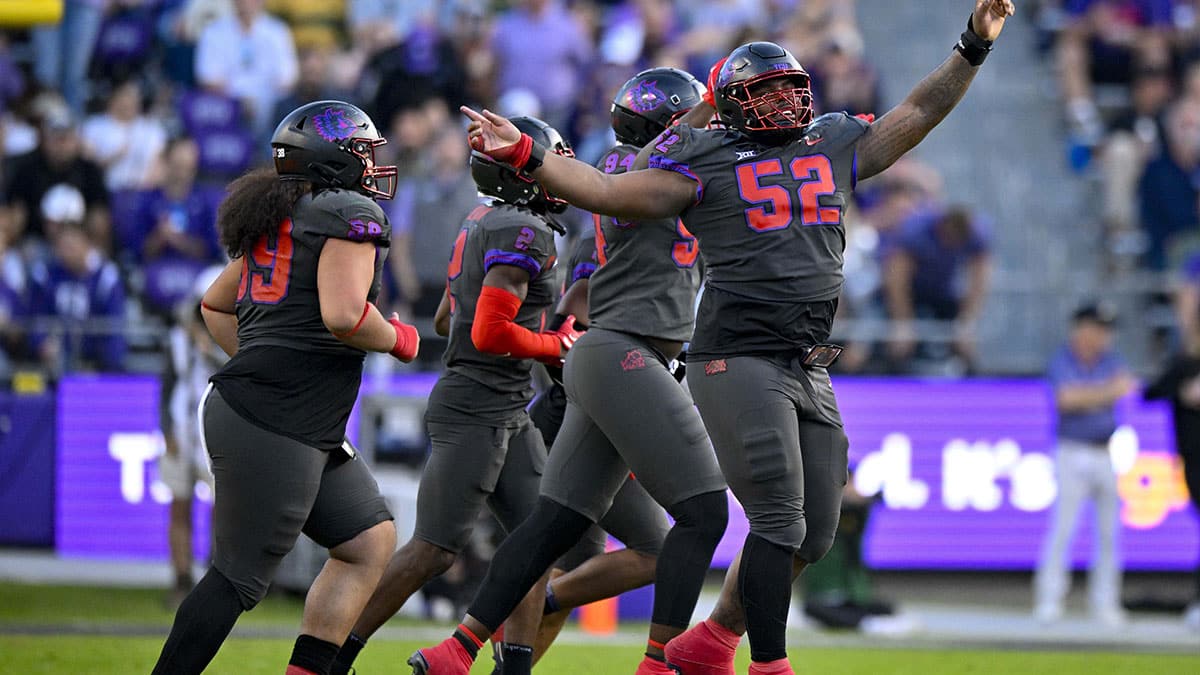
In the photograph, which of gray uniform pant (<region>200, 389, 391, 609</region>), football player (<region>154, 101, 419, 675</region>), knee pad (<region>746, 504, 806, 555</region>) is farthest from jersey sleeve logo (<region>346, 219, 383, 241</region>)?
knee pad (<region>746, 504, 806, 555</region>)

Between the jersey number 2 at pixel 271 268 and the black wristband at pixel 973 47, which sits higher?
the black wristband at pixel 973 47

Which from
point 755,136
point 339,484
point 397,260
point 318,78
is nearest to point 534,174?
point 755,136

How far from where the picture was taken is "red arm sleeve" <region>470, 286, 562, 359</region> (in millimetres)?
6348

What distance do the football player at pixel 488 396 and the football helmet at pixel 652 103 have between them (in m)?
0.29

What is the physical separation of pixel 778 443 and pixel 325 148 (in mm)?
1800

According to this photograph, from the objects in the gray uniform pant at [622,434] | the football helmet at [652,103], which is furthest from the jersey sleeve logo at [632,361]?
the football helmet at [652,103]

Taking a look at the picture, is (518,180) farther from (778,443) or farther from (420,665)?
(420,665)

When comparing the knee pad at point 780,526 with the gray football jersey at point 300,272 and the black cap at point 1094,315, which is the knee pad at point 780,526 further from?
the black cap at point 1094,315

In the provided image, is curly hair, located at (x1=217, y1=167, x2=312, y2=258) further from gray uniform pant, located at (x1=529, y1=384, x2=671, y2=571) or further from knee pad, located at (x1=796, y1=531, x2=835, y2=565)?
knee pad, located at (x1=796, y1=531, x2=835, y2=565)

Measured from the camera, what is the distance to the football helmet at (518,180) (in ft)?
21.7

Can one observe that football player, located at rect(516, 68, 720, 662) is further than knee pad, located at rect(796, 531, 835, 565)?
Yes

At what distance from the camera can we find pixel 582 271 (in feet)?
22.8

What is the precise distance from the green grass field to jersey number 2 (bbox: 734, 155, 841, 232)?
3.03 metres

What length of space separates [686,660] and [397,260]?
25.9ft
